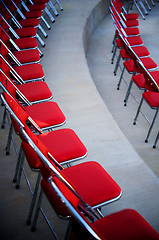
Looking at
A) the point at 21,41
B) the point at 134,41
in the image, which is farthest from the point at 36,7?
the point at 134,41

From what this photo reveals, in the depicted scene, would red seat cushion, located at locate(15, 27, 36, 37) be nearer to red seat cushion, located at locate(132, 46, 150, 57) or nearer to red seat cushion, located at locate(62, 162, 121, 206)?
red seat cushion, located at locate(132, 46, 150, 57)

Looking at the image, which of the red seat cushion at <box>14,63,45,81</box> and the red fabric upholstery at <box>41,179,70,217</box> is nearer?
the red fabric upholstery at <box>41,179,70,217</box>

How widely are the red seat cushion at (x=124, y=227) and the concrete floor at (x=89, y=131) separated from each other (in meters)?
0.58

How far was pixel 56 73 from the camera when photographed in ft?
17.3

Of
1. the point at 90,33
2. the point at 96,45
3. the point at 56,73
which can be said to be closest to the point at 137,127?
the point at 56,73

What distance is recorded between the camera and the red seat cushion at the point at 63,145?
291cm

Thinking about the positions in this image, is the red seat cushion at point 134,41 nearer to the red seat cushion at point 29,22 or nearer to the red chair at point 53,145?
the red seat cushion at point 29,22

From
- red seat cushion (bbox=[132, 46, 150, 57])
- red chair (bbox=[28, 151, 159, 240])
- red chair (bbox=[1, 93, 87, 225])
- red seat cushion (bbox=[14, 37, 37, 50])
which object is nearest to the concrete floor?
red chair (bbox=[1, 93, 87, 225])

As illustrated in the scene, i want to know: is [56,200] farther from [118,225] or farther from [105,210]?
[105,210]

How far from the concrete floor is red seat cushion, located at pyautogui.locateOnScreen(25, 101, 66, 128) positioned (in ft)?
1.48

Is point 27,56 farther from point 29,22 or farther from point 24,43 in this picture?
point 29,22

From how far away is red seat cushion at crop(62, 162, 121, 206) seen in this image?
248cm

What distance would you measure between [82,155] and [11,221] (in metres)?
0.76

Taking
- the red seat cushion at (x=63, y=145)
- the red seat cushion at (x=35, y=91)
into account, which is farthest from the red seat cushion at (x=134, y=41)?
the red seat cushion at (x=63, y=145)
